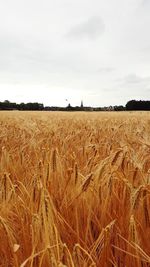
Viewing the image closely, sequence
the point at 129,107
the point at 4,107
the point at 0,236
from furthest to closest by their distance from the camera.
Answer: the point at 4,107 < the point at 129,107 < the point at 0,236

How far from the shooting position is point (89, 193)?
95 centimetres

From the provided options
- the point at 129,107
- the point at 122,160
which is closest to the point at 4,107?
the point at 129,107

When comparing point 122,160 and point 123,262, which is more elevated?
point 122,160

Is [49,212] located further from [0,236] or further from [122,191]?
[122,191]

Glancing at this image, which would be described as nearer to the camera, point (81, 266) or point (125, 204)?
point (81, 266)

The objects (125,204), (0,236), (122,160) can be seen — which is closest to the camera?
(0,236)

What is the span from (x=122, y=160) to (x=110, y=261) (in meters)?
0.38

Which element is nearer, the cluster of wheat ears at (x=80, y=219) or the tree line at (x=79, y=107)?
the cluster of wheat ears at (x=80, y=219)

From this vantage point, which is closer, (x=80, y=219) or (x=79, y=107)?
(x=80, y=219)

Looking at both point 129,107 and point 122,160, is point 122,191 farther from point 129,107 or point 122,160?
point 129,107

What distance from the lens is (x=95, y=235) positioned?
2.96 feet

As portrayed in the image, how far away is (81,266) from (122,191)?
14.6 inches

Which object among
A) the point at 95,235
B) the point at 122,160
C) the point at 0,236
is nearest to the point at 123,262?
the point at 95,235

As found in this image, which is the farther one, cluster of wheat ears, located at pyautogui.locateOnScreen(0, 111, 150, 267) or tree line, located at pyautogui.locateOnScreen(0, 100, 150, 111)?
tree line, located at pyautogui.locateOnScreen(0, 100, 150, 111)
